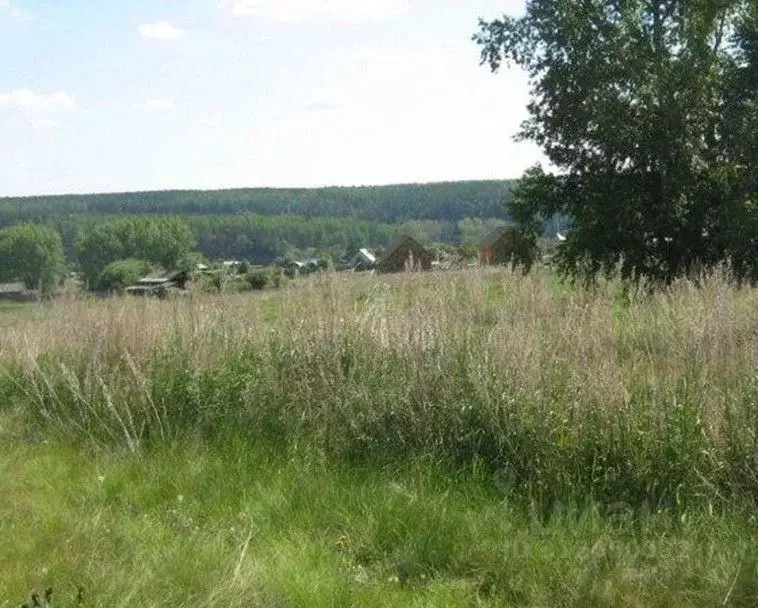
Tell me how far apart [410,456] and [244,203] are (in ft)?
406

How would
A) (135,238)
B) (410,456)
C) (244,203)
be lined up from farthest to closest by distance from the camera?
1. (244,203)
2. (135,238)
3. (410,456)

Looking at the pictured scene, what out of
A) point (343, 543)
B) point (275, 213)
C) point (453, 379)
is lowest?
point (275, 213)

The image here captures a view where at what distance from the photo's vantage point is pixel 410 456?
19.5 feet

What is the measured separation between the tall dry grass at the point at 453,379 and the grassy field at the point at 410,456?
0.02 metres

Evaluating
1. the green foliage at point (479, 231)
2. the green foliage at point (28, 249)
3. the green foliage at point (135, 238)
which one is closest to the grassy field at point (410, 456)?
the green foliage at point (479, 231)

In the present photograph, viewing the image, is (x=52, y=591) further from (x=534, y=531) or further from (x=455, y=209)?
(x=455, y=209)

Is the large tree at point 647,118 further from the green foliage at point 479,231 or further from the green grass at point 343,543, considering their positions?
the green grass at point 343,543

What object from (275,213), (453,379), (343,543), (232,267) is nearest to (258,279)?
(232,267)

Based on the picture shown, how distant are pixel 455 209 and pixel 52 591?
88479 mm

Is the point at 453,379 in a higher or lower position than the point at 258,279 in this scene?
lower

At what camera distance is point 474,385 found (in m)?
6.06

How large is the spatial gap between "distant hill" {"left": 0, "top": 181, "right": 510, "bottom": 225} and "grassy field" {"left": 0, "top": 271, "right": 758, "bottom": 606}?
9610cm

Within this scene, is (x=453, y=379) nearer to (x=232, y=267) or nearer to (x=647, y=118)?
(x=232, y=267)

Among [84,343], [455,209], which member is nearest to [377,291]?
[84,343]
